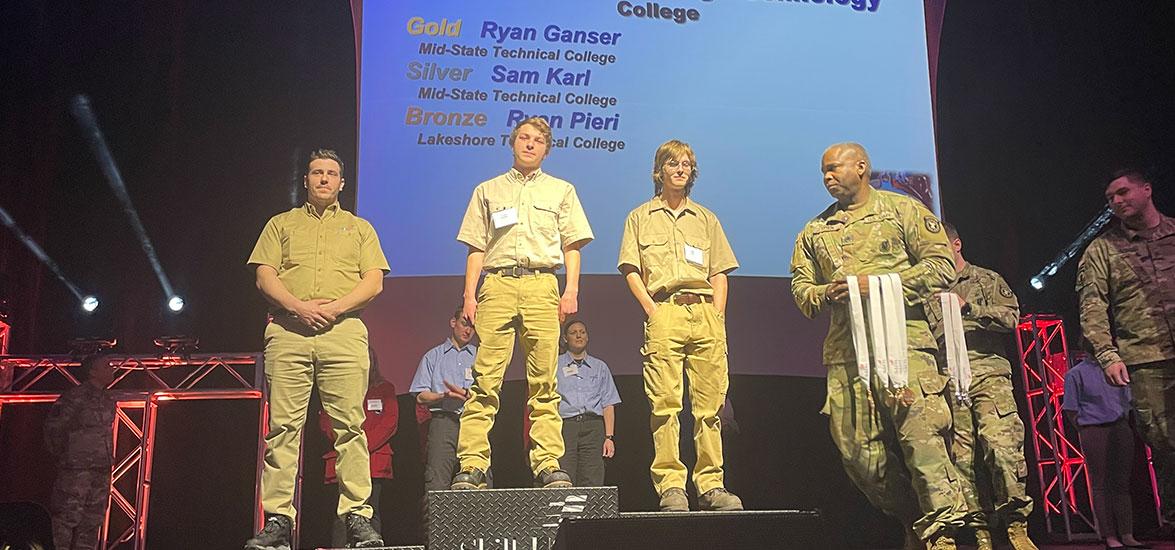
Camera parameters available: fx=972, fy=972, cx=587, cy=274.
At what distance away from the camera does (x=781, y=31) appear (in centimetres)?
605

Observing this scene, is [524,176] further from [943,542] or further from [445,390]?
[943,542]

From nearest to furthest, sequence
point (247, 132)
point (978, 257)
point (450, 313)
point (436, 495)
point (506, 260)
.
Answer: point (436, 495) → point (506, 260) → point (450, 313) → point (247, 132) → point (978, 257)

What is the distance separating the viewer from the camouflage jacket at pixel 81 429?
528 cm

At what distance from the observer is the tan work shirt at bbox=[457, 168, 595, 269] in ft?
15.8

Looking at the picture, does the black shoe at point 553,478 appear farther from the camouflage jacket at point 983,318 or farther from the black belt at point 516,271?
the camouflage jacket at point 983,318

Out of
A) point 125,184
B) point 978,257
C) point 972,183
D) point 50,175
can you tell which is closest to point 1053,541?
point 978,257

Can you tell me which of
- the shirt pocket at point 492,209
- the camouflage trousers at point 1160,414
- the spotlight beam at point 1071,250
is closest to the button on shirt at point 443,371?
the shirt pocket at point 492,209

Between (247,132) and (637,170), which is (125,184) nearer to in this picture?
(247,132)

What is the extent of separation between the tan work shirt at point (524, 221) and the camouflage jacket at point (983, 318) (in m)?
1.96

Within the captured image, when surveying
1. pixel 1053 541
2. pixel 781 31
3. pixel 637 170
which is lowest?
pixel 1053 541

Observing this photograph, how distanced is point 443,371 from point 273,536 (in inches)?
54.6

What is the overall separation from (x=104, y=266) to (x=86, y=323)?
37cm

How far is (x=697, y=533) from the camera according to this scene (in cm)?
348

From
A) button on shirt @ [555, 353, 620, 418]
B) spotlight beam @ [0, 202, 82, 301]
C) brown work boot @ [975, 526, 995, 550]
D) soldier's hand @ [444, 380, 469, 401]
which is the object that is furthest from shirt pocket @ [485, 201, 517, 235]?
spotlight beam @ [0, 202, 82, 301]
